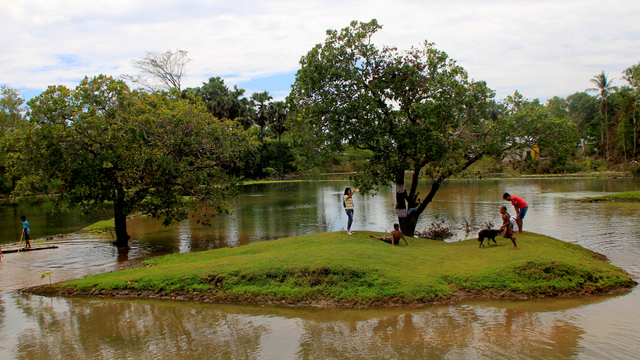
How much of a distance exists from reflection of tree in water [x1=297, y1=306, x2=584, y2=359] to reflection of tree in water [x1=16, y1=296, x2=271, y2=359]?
52.4 inches

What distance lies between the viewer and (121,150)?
50.8ft

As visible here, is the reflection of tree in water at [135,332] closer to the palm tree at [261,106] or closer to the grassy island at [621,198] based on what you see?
the grassy island at [621,198]

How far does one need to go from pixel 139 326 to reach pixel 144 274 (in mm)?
3253

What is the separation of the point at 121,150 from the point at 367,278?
37.5 feet

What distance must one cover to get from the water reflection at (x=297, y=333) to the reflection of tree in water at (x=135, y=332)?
0.02 m

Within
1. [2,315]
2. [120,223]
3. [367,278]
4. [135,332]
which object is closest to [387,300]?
[367,278]

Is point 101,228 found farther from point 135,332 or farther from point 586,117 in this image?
point 586,117

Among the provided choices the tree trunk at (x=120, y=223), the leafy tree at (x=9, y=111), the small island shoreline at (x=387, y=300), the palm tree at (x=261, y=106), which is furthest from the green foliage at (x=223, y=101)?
the small island shoreline at (x=387, y=300)

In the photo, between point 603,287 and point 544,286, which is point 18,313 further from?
point 603,287

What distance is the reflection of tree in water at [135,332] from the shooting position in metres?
6.68

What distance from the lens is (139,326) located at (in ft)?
25.9

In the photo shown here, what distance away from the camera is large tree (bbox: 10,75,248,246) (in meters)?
15.3

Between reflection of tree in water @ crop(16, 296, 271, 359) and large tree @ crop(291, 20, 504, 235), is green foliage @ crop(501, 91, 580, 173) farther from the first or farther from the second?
reflection of tree in water @ crop(16, 296, 271, 359)

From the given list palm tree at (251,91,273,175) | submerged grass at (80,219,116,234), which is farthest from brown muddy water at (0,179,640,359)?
palm tree at (251,91,273,175)
